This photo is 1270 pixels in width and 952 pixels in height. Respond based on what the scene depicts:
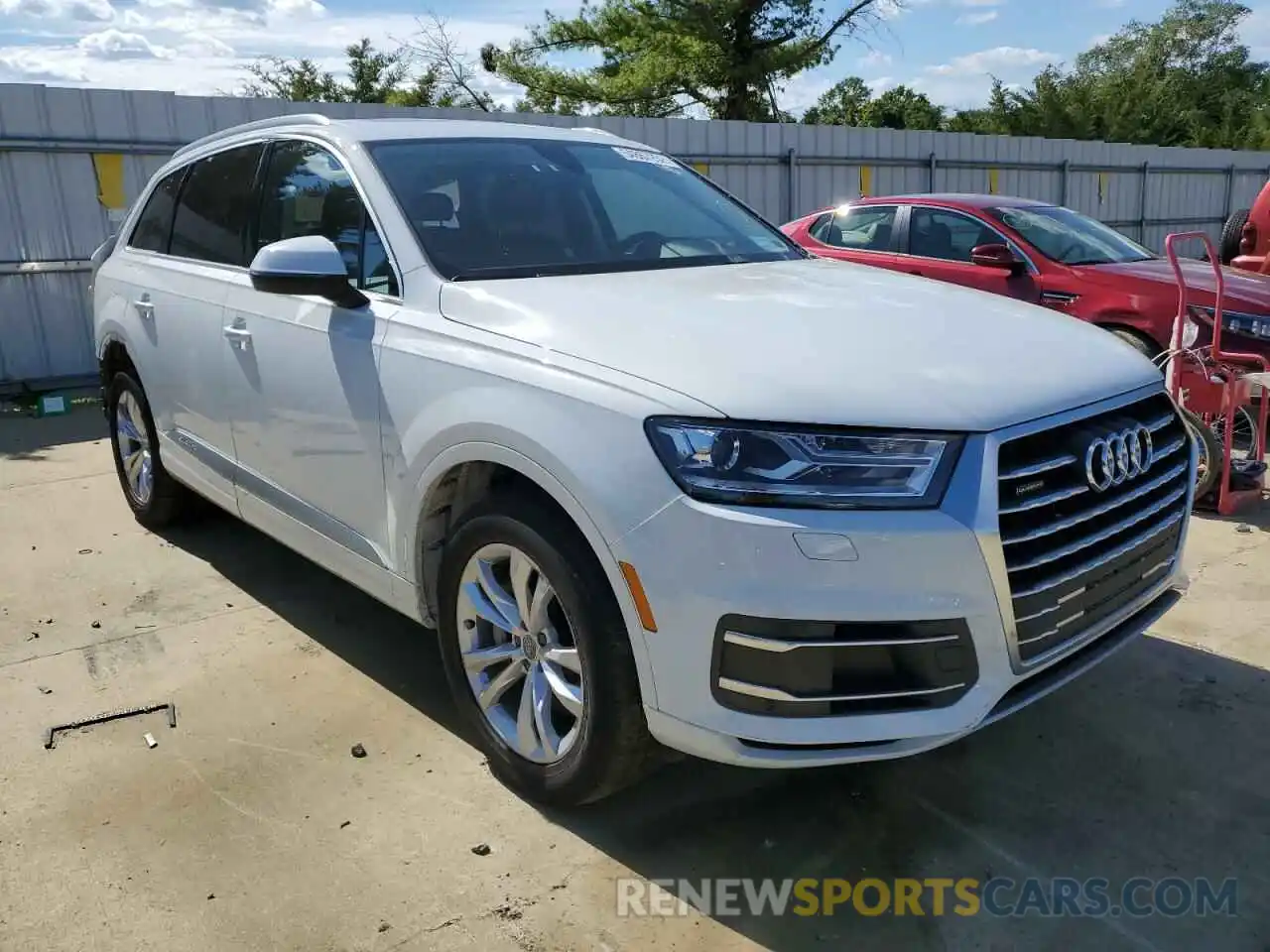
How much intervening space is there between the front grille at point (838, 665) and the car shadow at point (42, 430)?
6342 mm

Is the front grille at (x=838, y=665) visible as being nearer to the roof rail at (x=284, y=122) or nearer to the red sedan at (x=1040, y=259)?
the roof rail at (x=284, y=122)

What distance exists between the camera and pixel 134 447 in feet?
17.3

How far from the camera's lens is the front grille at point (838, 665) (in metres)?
2.20

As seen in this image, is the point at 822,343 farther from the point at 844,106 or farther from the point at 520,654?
the point at 844,106

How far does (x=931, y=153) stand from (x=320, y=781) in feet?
46.0

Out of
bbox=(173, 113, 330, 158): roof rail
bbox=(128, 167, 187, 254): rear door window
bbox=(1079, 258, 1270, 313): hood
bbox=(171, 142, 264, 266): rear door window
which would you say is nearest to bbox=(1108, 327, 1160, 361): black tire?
bbox=(1079, 258, 1270, 313): hood

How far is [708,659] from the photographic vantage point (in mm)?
2246

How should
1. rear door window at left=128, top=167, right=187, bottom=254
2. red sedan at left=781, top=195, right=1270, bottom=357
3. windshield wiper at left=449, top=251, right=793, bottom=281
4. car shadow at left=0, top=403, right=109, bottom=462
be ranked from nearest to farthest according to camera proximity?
windshield wiper at left=449, top=251, right=793, bottom=281 → rear door window at left=128, top=167, right=187, bottom=254 → red sedan at left=781, top=195, right=1270, bottom=357 → car shadow at left=0, top=403, right=109, bottom=462

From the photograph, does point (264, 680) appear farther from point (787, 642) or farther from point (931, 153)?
point (931, 153)

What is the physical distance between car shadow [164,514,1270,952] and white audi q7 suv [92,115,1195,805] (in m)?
0.36

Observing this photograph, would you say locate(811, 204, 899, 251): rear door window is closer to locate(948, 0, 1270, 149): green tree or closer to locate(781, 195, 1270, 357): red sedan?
locate(781, 195, 1270, 357): red sedan

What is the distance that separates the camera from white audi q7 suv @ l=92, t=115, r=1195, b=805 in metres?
2.22

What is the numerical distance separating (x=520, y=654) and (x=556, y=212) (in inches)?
59.5

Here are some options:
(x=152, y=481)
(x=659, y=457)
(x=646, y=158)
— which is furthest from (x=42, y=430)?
(x=659, y=457)
